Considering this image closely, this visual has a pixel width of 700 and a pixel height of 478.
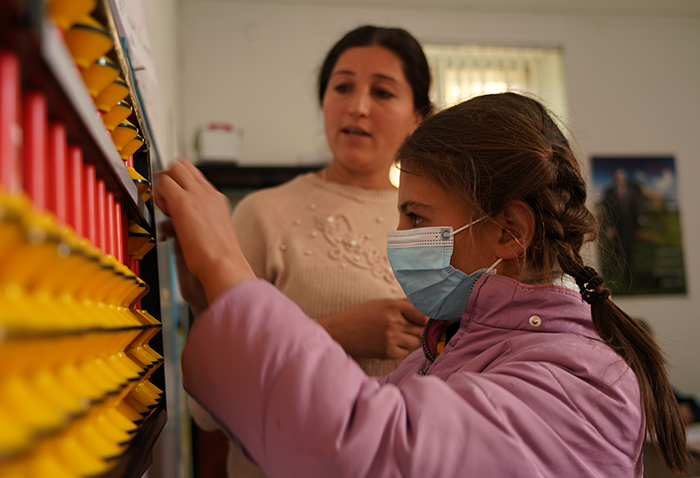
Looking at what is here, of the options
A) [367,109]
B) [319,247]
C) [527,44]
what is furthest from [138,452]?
[527,44]

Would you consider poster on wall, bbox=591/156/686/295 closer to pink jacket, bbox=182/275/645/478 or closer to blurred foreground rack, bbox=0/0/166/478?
pink jacket, bbox=182/275/645/478

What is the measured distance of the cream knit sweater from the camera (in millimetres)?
1149

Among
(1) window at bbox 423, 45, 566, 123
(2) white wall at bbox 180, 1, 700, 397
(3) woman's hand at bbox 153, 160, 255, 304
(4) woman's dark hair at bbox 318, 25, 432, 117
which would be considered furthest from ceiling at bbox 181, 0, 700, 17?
(3) woman's hand at bbox 153, 160, 255, 304

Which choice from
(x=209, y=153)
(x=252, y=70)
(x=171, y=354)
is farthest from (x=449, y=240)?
(x=252, y=70)

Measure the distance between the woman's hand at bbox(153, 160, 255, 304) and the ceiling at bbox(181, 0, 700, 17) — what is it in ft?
10.9

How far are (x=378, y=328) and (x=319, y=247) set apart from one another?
276 mm

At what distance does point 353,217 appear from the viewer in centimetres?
127

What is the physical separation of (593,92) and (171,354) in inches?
147

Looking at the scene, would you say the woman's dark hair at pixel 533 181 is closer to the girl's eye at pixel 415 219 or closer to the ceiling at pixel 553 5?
the girl's eye at pixel 415 219

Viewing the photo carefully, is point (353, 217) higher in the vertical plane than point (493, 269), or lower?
higher

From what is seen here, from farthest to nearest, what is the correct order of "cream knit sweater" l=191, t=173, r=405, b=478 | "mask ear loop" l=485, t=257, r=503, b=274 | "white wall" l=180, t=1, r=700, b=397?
"white wall" l=180, t=1, r=700, b=397
"cream knit sweater" l=191, t=173, r=405, b=478
"mask ear loop" l=485, t=257, r=503, b=274

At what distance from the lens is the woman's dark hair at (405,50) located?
4.35 ft

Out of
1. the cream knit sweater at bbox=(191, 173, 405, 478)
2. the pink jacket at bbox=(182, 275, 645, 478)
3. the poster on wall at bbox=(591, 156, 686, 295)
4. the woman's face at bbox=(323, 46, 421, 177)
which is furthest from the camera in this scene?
the poster on wall at bbox=(591, 156, 686, 295)

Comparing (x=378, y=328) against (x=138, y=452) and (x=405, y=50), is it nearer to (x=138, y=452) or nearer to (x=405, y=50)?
(x=138, y=452)
